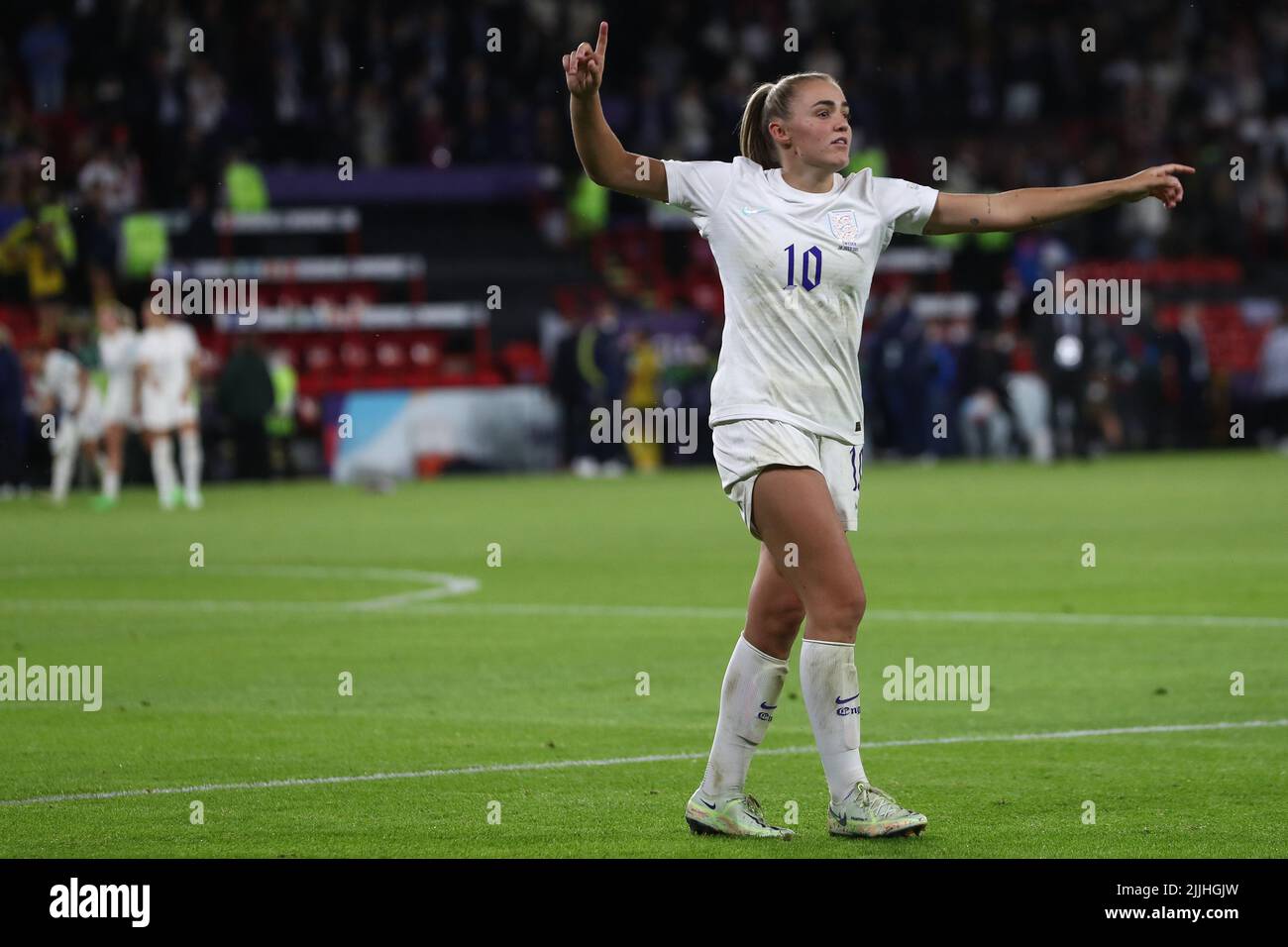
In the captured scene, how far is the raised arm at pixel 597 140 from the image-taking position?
682 centimetres

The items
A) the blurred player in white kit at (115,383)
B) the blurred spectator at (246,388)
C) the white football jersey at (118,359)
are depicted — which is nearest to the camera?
the blurred player in white kit at (115,383)

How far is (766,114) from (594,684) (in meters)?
4.53

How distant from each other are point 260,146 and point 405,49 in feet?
11.2

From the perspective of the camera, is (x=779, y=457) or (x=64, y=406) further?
(x=64, y=406)

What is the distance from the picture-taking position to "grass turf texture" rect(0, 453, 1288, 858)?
7422mm

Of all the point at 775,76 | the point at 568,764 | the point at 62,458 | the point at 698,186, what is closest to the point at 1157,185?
the point at 698,186

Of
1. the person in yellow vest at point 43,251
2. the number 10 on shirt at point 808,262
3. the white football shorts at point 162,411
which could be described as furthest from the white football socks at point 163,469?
the number 10 on shirt at point 808,262

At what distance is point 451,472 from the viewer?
110ft

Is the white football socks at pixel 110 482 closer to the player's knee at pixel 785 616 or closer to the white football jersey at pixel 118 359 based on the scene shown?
the white football jersey at pixel 118 359

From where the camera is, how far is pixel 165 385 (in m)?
27.0

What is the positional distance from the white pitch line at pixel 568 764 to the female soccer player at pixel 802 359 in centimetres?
150

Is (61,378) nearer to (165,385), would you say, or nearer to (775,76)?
(165,385)

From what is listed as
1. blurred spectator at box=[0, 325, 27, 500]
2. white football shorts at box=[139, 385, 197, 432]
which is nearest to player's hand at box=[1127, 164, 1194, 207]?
white football shorts at box=[139, 385, 197, 432]
